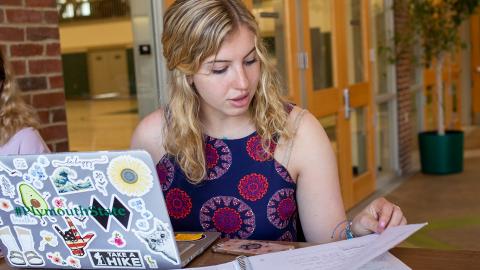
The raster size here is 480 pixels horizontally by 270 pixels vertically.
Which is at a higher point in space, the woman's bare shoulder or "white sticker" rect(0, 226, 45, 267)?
the woman's bare shoulder

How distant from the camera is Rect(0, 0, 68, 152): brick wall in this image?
8.45ft

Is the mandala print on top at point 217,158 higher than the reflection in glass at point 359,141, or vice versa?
the mandala print on top at point 217,158

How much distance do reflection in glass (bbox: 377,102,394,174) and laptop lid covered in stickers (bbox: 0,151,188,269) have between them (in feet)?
17.0

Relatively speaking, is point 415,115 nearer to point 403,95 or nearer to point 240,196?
point 403,95

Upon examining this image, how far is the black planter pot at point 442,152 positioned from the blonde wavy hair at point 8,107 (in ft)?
15.6

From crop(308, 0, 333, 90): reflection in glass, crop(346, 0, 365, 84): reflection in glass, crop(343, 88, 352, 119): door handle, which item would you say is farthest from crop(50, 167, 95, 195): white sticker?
crop(346, 0, 365, 84): reflection in glass

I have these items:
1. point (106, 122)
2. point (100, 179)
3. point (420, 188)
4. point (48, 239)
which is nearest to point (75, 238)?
point (48, 239)

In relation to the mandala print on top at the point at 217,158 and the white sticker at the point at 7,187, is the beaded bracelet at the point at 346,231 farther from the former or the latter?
the white sticker at the point at 7,187

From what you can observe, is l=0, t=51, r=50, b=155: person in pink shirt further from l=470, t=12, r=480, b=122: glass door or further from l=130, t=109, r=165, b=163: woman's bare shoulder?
l=470, t=12, r=480, b=122: glass door

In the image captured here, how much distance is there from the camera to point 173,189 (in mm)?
1835

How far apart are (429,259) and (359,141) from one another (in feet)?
14.5

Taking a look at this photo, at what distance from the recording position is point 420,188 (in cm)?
583

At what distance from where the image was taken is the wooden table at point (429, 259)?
3.98 ft

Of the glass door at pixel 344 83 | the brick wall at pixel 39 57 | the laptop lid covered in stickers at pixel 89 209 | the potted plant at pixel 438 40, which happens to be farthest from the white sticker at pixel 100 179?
the potted plant at pixel 438 40
